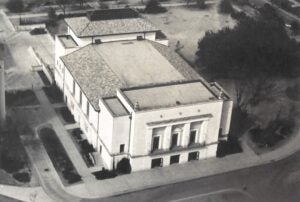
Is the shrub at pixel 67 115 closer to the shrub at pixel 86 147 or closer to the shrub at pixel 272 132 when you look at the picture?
the shrub at pixel 86 147

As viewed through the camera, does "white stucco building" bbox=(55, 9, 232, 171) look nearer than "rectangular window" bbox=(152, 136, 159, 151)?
Yes

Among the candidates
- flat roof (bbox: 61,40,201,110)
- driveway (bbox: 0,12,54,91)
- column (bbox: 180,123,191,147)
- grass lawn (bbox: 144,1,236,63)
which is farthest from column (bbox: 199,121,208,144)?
grass lawn (bbox: 144,1,236,63)

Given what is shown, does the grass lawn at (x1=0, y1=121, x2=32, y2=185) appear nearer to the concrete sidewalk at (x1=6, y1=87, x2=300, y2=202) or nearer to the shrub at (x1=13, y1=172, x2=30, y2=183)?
the shrub at (x1=13, y1=172, x2=30, y2=183)

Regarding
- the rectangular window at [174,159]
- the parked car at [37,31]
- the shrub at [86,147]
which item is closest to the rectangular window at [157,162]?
the rectangular window at [174,159]

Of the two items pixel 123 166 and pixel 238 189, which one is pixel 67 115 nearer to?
pixel 123 166

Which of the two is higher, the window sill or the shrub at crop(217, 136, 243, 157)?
the window sill

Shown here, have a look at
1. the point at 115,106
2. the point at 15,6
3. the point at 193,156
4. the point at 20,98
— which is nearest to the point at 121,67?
the point at 115,106
